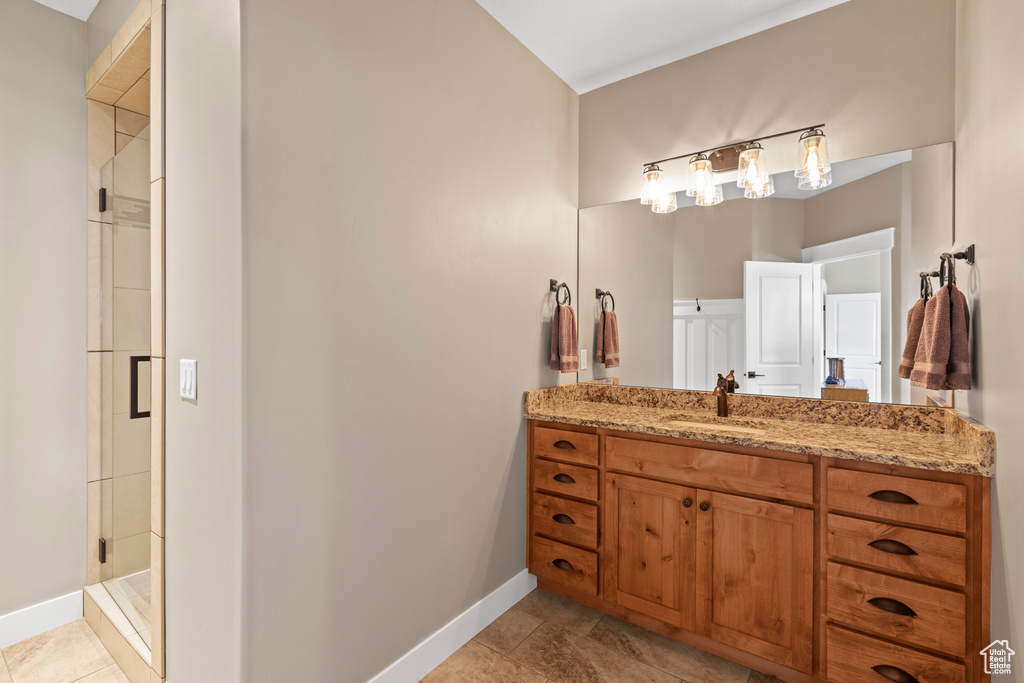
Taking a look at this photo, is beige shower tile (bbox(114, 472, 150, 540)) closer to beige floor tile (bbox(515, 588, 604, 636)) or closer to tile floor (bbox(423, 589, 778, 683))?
tile floor (bbox(423, 589, 778, 683))

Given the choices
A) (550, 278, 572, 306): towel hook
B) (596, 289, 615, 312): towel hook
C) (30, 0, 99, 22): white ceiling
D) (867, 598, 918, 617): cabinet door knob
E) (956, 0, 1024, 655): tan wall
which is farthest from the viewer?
(596, 289, 615, 312): towel hook

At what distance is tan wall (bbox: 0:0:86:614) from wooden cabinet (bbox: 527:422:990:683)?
2.08 meters

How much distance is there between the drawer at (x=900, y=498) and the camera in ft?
4.53

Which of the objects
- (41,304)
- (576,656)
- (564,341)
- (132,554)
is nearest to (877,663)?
(576,656)

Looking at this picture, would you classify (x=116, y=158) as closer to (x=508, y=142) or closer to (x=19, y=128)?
(x=19, y=128)

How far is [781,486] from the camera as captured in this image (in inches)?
65.0

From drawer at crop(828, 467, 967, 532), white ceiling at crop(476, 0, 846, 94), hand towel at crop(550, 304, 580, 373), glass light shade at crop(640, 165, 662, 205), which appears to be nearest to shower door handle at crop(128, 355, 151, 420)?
hand towel at crop(550, 304, 580, 373)

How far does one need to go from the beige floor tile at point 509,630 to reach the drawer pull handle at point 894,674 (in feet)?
3.96

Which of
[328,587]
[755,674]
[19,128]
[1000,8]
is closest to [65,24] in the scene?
[19,128]

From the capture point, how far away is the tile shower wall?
1977 mm

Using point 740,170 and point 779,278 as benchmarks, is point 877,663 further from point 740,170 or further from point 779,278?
point 740,170

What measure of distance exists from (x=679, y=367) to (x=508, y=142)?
1.39m

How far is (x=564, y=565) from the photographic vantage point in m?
2.22

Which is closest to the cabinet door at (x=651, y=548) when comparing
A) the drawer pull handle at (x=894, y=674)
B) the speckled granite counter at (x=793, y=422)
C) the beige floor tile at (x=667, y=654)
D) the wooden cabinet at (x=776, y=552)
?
the wooden cabinet at (x=776, y=552)
